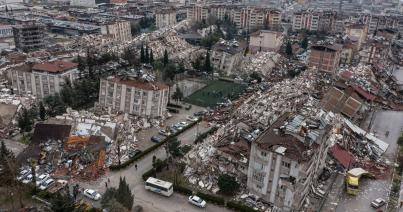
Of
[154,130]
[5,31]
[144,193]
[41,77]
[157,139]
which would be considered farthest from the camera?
[5,31]

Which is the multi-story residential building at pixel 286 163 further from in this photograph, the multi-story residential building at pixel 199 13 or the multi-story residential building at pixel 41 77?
the multi-story residential building at pixel 199 13

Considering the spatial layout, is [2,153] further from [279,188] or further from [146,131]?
[279,188]

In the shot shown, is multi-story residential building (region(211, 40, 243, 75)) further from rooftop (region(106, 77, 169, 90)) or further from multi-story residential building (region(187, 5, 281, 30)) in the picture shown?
multi-story residential building (region(187, 5, 281, 30))

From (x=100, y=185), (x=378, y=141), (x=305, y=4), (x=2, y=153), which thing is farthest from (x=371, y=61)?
(x=305, y=4)

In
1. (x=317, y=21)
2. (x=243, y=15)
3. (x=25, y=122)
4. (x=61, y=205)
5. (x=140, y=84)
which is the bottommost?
(x=25, y=122)

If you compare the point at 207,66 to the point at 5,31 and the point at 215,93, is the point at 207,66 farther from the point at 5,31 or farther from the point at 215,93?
the point at 5,31

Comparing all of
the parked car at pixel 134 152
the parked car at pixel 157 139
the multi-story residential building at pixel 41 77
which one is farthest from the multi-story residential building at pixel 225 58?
the parked car at pixel 134 152

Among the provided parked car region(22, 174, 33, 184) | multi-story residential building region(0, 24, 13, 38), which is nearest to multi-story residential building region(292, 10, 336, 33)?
multi-story residential building region(0, 24, 13, 38)

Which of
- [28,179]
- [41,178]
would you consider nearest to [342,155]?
[41,178]
